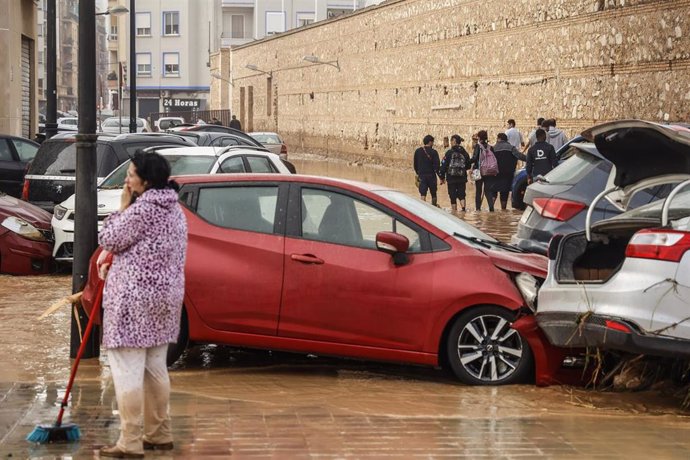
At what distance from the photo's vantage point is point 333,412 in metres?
8.29

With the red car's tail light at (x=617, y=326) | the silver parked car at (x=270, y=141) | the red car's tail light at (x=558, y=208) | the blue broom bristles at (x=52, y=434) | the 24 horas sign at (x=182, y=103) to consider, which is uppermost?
the 24 horas sign at (x=182, y=103)

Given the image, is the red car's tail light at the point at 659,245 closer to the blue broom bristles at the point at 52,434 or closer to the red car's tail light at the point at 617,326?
the red car's tail light at the point at 617,326

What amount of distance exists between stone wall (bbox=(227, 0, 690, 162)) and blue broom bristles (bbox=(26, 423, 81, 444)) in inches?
832

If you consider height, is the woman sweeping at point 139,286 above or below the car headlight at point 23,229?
above

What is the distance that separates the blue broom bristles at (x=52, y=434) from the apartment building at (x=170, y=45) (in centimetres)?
9919

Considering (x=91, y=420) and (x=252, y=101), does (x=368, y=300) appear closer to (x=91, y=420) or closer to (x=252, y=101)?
(x=91, y=420)

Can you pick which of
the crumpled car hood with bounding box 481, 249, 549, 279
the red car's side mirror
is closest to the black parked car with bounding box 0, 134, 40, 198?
the red car's side mirror

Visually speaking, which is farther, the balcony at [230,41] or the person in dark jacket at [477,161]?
the balcony at [230,41]

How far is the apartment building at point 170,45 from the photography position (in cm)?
10606

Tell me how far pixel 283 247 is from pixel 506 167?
17.2 metres

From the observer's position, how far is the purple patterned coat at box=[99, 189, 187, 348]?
22.9ft

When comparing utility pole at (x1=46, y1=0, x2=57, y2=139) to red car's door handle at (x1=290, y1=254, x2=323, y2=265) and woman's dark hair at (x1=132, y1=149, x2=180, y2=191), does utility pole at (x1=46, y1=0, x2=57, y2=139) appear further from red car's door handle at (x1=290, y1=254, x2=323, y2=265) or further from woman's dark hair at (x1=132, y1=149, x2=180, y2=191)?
woman's dark hair at (x1=132, y1=149, x2=180, y2=191)

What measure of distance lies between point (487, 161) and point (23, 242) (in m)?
12.0

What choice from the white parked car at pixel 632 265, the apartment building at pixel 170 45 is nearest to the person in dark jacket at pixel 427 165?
the white parked car at pixel 632 265
